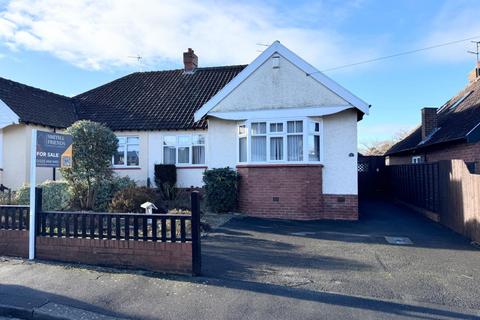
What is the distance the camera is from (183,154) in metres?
16.5

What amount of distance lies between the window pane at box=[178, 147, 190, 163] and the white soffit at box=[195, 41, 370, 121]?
290 cm

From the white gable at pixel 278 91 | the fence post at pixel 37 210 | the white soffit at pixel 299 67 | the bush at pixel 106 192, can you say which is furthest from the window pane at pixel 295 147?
the fence post at pixel 37 210

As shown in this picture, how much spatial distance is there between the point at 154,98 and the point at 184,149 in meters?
3.92

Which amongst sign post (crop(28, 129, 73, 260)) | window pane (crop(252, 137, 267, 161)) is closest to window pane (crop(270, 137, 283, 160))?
window pane (crop(252, 137, 267, 161))

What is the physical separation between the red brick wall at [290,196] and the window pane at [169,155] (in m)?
4.70

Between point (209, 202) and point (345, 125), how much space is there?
5416mm

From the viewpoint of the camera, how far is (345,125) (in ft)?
42.2

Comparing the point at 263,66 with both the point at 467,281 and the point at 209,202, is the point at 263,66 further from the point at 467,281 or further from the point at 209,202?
the point at 467,281

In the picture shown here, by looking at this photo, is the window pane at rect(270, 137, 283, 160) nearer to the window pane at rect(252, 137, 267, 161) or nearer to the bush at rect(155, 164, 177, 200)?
the window pane at rect(252, 137, 267, 161)

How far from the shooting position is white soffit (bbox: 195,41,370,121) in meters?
12.4

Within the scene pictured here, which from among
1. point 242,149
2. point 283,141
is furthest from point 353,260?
point 242,149

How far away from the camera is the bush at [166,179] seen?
51.4ft

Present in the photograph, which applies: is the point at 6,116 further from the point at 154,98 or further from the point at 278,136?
the point at 278,136

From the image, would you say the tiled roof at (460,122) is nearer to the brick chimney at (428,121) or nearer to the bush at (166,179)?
the brick chimney at (428,121)
